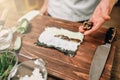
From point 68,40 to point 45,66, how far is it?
181 millimetres

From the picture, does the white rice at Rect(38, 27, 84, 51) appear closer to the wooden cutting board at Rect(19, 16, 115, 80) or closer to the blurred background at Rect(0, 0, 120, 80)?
the wooden cutting board at Rect(19, 16, 115, 80)

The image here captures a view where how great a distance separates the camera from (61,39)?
80cm

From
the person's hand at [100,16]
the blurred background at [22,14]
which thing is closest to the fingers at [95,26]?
the person's hand at [100,16]

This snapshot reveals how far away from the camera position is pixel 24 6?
1824 mm

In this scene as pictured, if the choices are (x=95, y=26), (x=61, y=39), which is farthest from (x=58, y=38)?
(x=95, y=26)

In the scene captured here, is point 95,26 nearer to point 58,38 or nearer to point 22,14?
point 58,38

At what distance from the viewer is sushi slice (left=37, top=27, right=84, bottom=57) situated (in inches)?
29.6

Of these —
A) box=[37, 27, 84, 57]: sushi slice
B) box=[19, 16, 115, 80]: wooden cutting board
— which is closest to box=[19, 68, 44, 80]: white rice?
box=[19, 16, 115, 80]: wooden cutting board

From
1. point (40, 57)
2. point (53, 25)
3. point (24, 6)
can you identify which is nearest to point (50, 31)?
point (53, 25)

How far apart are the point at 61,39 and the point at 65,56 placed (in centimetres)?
10

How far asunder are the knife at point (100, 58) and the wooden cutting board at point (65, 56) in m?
0.02

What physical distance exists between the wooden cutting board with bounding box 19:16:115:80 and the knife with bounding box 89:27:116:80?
0.02m

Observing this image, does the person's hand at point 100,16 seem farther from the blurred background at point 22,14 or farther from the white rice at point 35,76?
the white rice at point 35,76

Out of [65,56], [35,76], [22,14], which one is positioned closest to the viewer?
[35,76]
